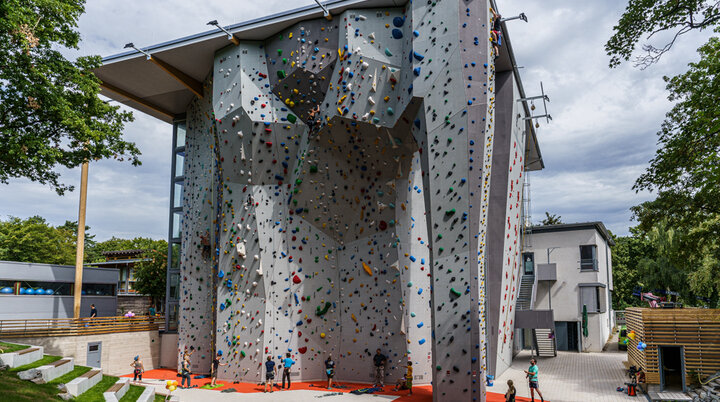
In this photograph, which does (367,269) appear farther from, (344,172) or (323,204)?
(344,172)

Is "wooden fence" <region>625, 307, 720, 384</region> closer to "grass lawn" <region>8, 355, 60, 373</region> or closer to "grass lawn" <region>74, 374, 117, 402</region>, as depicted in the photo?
"grass lawn" <region>74, 374, 117, 402</region>

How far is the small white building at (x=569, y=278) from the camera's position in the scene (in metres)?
25.7

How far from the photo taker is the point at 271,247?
16.7 m

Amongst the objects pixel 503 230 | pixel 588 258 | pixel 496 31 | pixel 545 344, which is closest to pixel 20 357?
pixel 496 31

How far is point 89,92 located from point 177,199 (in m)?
10.5

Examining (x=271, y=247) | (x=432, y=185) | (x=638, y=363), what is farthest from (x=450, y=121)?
(x=638, y=363)

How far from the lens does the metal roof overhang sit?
16016 mm

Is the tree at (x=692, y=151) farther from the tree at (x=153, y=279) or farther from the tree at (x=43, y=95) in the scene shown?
the tree at (x=153, y=279)

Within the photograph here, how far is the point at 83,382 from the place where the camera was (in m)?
9.07

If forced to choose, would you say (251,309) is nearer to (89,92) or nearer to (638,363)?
(89,92)

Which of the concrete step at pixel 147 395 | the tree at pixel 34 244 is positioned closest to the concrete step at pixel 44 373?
the concrete step at pixel 147 395

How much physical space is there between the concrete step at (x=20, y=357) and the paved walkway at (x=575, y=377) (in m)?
12.0

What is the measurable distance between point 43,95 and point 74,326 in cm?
1002

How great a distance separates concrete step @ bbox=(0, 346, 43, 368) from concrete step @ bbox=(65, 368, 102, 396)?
3.71ft
